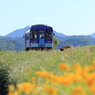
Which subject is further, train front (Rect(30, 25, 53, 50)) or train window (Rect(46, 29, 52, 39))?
train window (Rect(46, 29, 52, 39))

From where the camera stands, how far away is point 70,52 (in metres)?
10.0

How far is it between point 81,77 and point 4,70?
9587mm

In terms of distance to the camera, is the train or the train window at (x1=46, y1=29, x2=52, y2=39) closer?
the train

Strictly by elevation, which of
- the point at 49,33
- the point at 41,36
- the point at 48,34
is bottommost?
the point at 41,36

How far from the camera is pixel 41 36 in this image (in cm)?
3089

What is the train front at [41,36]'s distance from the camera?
30609mm

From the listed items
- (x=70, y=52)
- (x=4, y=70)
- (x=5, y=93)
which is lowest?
(x=5, y=93)

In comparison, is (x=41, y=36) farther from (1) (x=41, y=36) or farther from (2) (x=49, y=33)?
(2) (x=49, y=33)

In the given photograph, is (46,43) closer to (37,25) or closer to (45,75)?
(37,25)

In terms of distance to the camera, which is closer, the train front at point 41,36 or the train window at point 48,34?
the train front at point 41,36

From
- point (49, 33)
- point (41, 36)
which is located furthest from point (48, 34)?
point (41, 36)

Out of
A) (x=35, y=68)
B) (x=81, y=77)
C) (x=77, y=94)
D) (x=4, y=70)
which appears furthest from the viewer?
(x=4, y=70)

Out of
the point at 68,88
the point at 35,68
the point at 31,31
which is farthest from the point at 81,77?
the point at 31,31

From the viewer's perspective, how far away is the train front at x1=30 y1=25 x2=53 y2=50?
30609 millimetres
